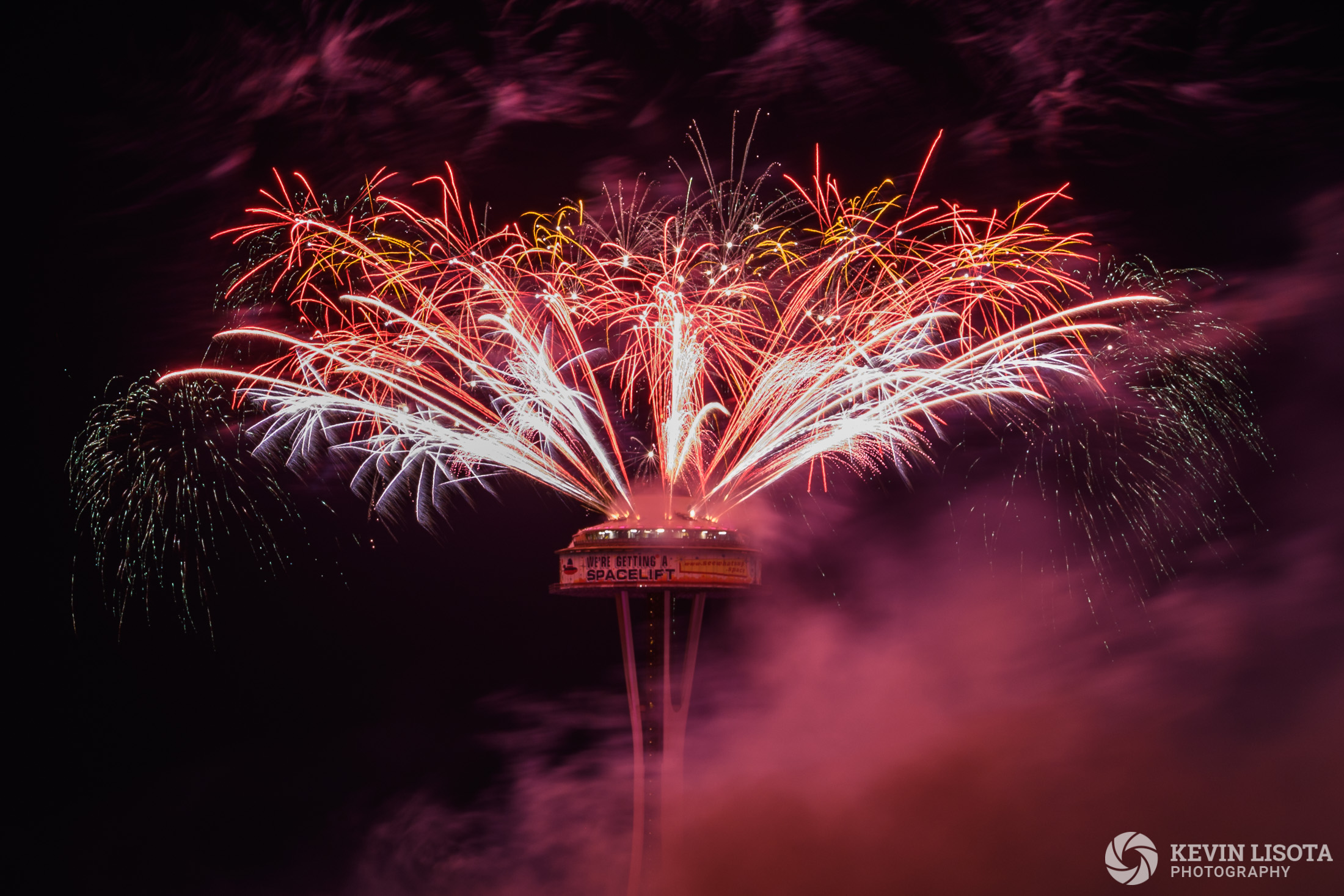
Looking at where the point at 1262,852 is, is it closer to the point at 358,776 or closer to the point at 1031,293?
the point at 1031,293

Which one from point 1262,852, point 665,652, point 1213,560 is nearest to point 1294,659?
point 1213,560

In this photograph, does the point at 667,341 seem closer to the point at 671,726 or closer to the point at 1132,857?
the point at 671,726

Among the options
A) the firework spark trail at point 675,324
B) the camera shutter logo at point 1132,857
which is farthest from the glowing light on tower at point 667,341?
the camera shutter logo at point 1132,857

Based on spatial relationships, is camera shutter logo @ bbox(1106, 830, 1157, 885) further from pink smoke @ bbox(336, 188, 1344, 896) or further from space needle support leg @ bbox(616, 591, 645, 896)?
space needle support leg @ bbox(616, 591, 645, 896)

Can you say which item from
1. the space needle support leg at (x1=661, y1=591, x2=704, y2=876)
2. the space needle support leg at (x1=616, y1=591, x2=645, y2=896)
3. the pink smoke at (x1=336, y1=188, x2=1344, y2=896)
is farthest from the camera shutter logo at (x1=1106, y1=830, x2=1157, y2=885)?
the space needle support leg at (x1=616, y1=591, x2=645, y2=896)

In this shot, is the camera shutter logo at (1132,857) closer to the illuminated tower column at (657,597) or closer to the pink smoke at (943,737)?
the pink smoke at (943,737)


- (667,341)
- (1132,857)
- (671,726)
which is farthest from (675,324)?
(1132,857)

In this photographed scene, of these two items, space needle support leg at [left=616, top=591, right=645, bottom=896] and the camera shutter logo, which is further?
the camera shutter logo
